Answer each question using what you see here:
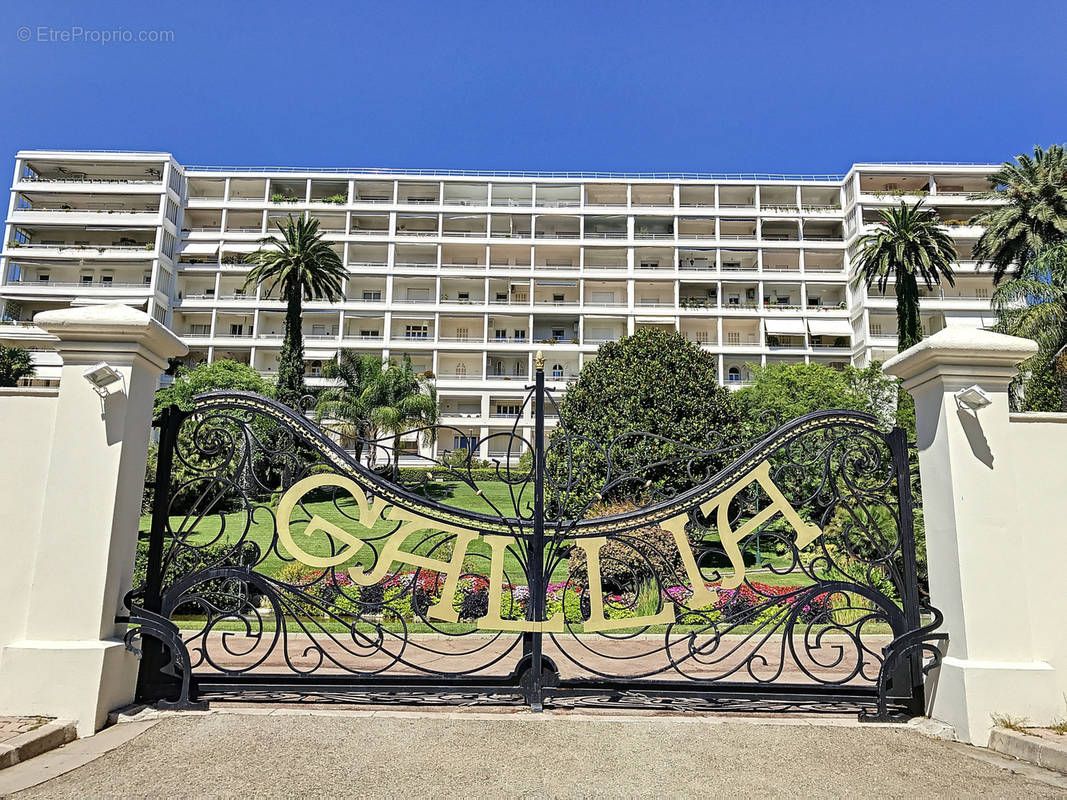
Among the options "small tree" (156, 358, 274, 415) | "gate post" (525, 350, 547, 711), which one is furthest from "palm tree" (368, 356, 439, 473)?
"gate post" (525, 350, 547, 711)

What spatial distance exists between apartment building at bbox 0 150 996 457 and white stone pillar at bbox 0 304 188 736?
46.1 meters

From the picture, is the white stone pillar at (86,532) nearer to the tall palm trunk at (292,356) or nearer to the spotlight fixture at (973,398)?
the spotlight fixture at (973,398)

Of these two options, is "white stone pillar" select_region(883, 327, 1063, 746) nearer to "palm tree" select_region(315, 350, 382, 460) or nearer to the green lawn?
the green lawn

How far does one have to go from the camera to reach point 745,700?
5.05 meters

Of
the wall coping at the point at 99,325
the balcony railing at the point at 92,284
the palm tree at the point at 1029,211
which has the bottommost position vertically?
the wall coping at the point at 99,325

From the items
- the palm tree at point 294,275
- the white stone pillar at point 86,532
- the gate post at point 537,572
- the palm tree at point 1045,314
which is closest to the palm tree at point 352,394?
the palm tree at point 294,275

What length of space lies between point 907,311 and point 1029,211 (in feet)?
20.0

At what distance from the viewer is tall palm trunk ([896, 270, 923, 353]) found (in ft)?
107

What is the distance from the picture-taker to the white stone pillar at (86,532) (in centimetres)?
448

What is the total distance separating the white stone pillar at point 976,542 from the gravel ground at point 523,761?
0.47 meters

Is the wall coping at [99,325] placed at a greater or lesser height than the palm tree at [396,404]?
lesser

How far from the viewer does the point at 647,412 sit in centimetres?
1861

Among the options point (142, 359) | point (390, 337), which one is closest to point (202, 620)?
point (142, 359)

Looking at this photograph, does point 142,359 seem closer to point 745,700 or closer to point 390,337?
point 745,700
